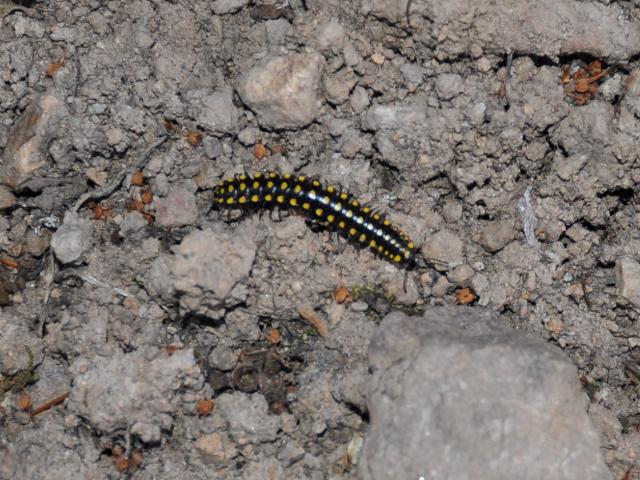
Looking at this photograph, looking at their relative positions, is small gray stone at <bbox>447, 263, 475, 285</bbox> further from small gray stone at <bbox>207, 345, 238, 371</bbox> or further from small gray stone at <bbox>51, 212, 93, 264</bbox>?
small gray stone at <bbox>51, 212, 93, 264</bbox>

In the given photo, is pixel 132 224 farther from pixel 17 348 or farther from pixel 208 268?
pixel 17 348

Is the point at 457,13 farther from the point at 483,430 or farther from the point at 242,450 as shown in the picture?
the point at 242,450

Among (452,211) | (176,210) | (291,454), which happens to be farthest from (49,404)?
(452,211)

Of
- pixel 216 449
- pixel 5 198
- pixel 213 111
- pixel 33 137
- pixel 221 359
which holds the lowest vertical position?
pixel 216 449

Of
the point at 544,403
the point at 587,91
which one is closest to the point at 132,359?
the point at 544,403

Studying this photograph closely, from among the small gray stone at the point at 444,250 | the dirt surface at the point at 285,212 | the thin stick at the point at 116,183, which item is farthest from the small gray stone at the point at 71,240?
the small gray stone at the point at 444,250

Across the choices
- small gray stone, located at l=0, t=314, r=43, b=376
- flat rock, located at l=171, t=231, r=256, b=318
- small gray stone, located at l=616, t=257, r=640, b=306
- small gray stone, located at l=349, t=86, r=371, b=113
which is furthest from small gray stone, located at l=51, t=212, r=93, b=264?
small gray stone, located at l=616, t=257, r=640, b=306

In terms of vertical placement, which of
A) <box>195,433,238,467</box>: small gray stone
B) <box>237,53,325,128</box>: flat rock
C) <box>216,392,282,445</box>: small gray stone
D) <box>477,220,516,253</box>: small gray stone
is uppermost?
<box>237,53,325,128</box>: flat rock
